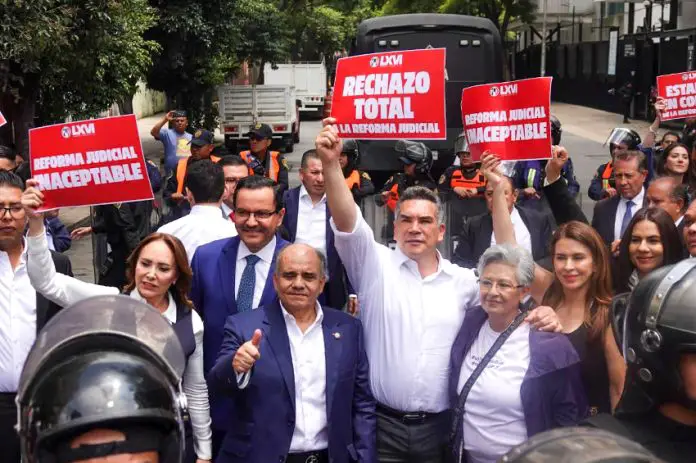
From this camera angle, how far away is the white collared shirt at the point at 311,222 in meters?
5.93

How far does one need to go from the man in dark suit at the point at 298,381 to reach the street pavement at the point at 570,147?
552cm

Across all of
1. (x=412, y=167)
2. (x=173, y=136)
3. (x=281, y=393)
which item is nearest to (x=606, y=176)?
(x=412, y=167)

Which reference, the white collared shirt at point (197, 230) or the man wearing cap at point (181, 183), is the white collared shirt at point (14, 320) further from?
the man wearing cap at point (181, 183)

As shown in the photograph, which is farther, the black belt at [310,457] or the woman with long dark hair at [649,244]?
the woman with long dark hair at [649,244]

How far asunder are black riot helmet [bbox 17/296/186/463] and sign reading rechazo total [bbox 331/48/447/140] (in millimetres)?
3764

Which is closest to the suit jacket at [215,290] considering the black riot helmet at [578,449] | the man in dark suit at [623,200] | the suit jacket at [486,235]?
the suit jacket at [486,235]

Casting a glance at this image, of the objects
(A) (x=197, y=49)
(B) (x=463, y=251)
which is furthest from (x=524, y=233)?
(A) (x=197, y=49)

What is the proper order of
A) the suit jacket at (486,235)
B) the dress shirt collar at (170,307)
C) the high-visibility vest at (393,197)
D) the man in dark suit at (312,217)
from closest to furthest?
1. the dress shirt collar at (170,307)
2. the man in dark suit at (312,217)
3. the suit jacket at (486,235)
4. the high-visibility vest at (393,197)

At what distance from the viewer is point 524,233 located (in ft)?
19.7

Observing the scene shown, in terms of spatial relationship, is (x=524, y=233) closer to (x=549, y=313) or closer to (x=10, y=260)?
(x=549, y=313)

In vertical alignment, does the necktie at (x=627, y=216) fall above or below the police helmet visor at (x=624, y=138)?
below

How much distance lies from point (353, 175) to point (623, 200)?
8.89 ft

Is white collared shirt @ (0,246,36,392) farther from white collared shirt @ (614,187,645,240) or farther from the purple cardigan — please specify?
white collared shirt @ (614,187,645,240)

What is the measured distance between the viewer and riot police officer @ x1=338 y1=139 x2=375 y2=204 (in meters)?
8.19
